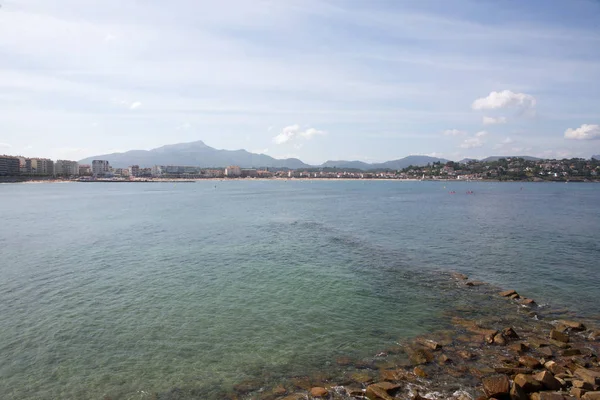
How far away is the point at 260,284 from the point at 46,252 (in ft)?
60.7

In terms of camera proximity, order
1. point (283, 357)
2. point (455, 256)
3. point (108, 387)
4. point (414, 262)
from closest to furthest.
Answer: point (108, 387)
point (283, 357)
point (414, 262)
point (455, 256)

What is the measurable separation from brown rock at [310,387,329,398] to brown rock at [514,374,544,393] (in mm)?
5091

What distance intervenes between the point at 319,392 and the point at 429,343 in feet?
16.2

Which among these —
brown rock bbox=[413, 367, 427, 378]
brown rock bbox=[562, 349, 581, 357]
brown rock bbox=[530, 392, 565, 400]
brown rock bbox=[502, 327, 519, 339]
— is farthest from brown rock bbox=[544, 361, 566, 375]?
brown rock bbox=[413, 367, 427, 378]

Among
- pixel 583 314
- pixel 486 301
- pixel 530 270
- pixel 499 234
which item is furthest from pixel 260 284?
pixel 499 234

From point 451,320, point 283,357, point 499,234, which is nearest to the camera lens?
point 283,357

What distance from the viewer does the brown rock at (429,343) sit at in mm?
12680

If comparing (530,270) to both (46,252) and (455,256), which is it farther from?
(46,252)

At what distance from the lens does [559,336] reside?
13.1 metres

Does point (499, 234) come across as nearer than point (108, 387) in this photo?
No

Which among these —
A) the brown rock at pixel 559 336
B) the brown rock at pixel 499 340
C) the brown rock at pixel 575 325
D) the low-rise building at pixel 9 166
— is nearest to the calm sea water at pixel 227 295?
the brown rock at pixel 575 325

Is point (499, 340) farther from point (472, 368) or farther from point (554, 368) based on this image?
point (472, 368)

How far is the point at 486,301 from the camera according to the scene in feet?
57.0

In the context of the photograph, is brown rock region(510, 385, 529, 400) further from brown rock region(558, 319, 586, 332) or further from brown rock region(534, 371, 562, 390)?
brown rock region(558, 319, 586, 332)
